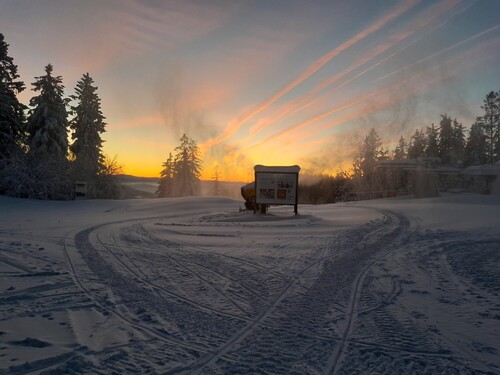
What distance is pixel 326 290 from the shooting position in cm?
610

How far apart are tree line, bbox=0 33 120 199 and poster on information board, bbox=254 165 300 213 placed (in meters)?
19.0

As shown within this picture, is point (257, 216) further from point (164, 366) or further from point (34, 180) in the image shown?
point (34, 180)

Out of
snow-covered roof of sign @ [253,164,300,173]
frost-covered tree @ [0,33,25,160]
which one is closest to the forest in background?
frost-covered tree @ [0,33,25,160]

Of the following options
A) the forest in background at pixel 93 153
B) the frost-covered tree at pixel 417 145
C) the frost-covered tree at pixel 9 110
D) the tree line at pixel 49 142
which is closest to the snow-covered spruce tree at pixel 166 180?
the forest in background at pixel 93 153

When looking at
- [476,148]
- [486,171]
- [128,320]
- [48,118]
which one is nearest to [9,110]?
[48,118]

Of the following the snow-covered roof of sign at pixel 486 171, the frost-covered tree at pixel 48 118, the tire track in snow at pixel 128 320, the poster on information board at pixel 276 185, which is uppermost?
the frost-covered tree at pixel 48 118

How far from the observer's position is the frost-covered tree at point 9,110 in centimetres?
3038

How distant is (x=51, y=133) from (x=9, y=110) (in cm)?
405

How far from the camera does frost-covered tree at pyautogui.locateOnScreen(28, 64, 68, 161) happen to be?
34.0 meters

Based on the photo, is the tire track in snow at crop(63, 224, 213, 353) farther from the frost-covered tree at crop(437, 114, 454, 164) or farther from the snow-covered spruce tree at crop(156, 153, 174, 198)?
the frost-covered tree at crop(437, 114, 454, 164)

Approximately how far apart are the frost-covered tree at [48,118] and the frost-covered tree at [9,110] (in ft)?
3.96

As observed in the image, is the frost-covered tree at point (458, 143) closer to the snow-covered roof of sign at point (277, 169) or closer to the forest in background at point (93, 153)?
the forest in background at point (93, 153)

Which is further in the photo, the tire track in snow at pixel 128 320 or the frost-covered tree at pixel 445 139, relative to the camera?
the frost-covered tree at pixel 445 139

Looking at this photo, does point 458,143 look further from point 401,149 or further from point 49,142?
point 49,142
